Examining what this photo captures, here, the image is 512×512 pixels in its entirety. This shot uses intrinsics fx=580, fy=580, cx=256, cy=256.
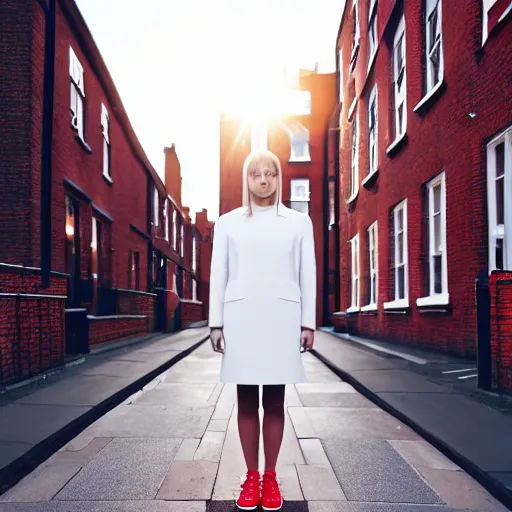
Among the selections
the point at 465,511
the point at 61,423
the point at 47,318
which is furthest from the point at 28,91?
the point at 465,511

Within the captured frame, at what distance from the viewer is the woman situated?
3.00 metres

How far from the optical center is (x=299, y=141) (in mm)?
29516

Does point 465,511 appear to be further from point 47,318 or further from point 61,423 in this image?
point 47,318

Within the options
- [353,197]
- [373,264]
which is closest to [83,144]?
[373,264]

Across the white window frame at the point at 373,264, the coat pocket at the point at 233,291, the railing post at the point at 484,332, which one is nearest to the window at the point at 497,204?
the railing post at the point at 484,332

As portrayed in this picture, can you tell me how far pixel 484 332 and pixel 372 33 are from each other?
11.5 meters

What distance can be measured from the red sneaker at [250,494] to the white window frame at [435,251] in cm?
677

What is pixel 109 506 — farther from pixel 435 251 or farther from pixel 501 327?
pixel 435 251

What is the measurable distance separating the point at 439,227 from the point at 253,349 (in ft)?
25.7

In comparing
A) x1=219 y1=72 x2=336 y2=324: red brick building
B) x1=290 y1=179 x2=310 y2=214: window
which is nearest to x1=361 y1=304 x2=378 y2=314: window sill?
x1=219 y1=72 x2=336 y2=324: red brick building

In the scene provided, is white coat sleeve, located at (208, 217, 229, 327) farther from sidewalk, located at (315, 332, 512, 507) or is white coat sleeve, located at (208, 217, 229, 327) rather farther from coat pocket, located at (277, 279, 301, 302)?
sidewalk, located at (315, 332, 512, 507)

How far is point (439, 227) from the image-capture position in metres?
10.1

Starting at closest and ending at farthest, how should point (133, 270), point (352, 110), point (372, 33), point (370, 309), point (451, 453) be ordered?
point (451, 453) < point (370, 309) < point (372, 33) < point (352, 110) < point (133, 270)

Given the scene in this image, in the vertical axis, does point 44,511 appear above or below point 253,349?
below
